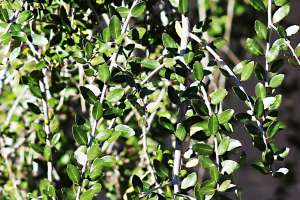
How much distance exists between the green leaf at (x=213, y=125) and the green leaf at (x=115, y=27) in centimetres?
20

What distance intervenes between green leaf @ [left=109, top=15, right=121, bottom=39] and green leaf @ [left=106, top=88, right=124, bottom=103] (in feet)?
0.29

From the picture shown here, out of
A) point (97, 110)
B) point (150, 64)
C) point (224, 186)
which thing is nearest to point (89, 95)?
point (97, 110)

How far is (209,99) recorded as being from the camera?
1.07 metres

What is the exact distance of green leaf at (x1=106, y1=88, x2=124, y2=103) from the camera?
976 millimetres

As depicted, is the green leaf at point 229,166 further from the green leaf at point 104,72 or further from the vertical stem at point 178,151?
the green leaf at point 104,72

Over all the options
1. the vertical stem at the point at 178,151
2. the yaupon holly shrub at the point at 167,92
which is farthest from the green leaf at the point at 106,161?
the vertical stem at the point at 178,151

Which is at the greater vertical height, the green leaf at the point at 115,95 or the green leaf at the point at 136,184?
the green leaf at the point at 115,95

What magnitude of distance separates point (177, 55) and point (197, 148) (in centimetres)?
17

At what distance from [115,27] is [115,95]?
108 millimetres

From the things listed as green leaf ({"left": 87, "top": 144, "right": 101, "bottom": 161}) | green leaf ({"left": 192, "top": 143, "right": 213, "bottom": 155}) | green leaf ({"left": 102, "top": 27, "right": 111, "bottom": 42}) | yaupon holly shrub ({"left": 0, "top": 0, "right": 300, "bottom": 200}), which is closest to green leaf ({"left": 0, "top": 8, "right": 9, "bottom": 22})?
yaupon holly shrub ({"left": 0, "top": 0, "right": 300, "bottom": 200})

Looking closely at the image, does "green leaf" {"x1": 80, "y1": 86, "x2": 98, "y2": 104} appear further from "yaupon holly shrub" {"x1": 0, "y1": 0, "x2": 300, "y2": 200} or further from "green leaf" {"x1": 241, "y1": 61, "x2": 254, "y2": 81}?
"green leaf" {"x1": 241, "y1": 61, "x2": 254, "y2": 81}

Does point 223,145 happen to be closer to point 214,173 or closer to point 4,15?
point 214,173

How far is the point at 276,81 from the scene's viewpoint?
1007 mm

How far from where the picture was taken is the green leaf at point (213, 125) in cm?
94
